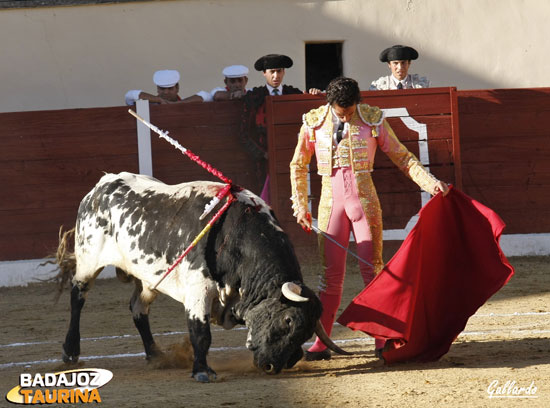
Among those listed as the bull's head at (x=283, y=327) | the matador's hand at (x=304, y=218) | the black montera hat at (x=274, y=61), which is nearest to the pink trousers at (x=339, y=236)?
the matador's hand at (x=304, y=218)

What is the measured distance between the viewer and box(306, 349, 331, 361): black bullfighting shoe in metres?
4.59

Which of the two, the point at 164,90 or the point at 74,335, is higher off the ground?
the point at 164,90

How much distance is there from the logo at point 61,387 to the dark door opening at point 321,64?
597 cm

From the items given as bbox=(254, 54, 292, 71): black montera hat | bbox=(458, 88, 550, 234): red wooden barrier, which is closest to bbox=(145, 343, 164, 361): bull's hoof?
bbox=(254, 54, 292, 71): black montera hat

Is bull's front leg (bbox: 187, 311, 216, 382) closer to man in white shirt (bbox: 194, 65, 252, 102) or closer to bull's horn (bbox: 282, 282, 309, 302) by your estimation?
bull's horn (bbox: 282, 282, 309, 302)

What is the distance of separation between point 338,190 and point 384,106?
3211 millimetres

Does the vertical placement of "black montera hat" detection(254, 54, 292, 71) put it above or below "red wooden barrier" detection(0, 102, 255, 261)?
above

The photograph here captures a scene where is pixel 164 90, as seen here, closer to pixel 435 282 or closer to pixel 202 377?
pixel 435 282

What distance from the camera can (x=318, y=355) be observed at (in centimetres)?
459

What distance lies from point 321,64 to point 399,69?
2.83m

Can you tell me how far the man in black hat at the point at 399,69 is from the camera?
7.27 metres

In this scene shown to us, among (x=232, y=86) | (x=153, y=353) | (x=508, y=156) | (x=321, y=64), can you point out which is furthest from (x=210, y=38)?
(x=153, y=353)

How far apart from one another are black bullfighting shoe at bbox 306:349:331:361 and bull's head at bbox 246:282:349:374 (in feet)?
1.81

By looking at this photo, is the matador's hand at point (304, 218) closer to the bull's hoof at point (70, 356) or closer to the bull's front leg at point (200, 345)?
the bull's front leg at point (200, 345)
